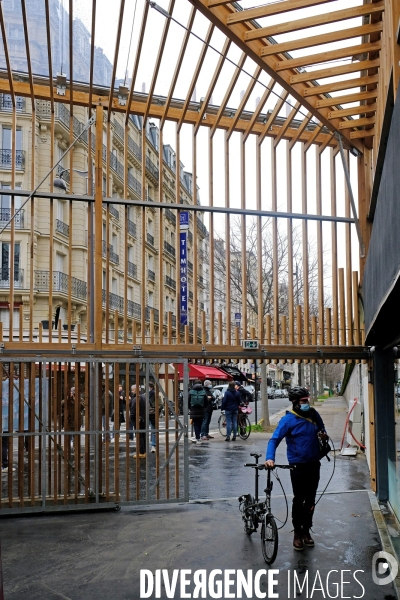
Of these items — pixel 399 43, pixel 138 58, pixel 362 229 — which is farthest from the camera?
pixel 362 229

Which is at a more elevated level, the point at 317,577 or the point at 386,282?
the point at 386,282

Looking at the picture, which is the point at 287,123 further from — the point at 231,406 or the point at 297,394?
the point at 231,406

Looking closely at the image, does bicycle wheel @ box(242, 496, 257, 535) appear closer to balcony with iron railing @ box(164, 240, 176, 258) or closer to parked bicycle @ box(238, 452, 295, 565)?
parked bicycle @ box(238, 452, 295, 565)

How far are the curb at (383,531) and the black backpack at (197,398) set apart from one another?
28.7 feet

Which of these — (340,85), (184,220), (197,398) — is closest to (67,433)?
(184,220)

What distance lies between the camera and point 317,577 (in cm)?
692

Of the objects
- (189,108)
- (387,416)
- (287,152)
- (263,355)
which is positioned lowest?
(387,416)

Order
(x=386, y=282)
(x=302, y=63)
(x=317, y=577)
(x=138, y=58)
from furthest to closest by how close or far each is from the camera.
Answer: (x=138, y=58) < (x=302, y=63) < (x=317, y=577) < (x=386, y=282)

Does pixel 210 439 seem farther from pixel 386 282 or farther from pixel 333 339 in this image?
pixel 386 282

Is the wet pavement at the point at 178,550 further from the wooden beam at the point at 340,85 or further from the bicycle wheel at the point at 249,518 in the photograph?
the wooden beam at the point at 340,85

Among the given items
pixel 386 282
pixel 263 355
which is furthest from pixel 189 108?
pixel 386 282

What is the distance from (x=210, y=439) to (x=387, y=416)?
36.8 ft

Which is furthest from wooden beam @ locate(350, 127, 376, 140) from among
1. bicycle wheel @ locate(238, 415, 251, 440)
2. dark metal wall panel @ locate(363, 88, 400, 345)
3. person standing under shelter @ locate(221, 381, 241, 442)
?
bicycle wheel @ locate(238, 415, 251, 440)

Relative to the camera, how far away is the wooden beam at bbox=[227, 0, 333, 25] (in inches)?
341
